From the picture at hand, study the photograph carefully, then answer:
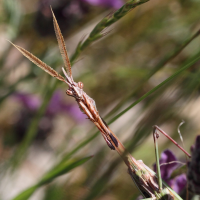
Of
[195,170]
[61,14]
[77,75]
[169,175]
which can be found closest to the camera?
[195,170]

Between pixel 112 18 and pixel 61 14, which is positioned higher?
pixel 61 14

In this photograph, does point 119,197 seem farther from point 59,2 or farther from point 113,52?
point 59,2

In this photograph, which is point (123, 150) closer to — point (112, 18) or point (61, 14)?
point (112, 18)

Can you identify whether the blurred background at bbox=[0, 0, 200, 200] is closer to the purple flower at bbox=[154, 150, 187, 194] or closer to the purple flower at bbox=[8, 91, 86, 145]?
the purple flower at bbox=[8, 91, 86, 145]

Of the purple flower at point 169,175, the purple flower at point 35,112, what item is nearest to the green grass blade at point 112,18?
the purple flower at point 169,175

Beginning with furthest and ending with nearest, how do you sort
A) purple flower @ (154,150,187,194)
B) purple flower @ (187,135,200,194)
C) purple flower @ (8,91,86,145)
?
purple flower @ (8,91,86,145) < purple flower @ (154,150,187,194) < purple flower @ (187,135,200,194)

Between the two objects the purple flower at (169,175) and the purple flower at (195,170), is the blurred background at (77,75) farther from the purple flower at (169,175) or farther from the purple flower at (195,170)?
the purple flower at (195,170)

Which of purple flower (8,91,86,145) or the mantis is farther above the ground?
purple flower (8,91,86,145)

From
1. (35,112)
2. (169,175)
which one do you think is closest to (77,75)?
(35,112)

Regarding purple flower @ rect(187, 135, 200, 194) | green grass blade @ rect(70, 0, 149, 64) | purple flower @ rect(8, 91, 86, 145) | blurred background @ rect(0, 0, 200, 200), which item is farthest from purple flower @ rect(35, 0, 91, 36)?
purple flower @ rect(187, 135, 200, 194)
